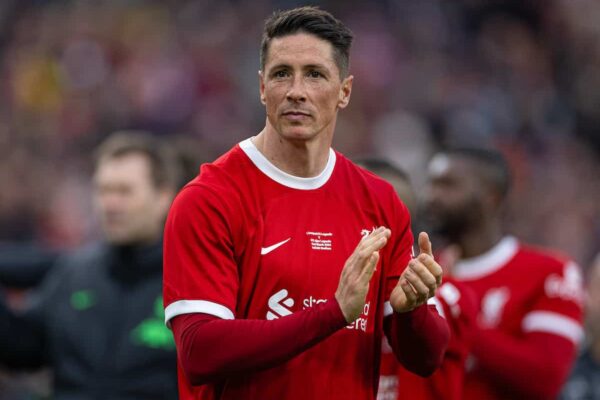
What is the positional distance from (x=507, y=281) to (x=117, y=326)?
1983mm

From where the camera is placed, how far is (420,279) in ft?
12.4

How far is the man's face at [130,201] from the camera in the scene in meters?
6.21

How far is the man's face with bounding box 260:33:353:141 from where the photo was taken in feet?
12.8

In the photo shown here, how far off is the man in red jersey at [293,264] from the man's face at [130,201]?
7.29 ft

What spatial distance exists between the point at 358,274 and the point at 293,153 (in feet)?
1.89

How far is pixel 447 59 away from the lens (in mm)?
15828

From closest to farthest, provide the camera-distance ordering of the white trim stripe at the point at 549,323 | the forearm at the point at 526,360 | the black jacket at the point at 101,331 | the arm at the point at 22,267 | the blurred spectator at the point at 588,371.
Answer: the forearm at the point at 526,360
the black jacket at the point at 101,331
the white trim stripe at the point at 549,323
the arm at the point at 22,267
the blurred spectator at the point at 588,371

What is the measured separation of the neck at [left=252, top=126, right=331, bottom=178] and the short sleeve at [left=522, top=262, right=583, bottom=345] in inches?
97.0

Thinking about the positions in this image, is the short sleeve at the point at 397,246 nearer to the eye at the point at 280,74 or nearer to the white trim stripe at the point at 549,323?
the eye at the point at 280,74

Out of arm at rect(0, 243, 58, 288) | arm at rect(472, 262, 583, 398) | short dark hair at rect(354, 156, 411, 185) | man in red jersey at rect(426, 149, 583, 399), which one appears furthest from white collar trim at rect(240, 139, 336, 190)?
arm at rect(0, 243, 58, 288)

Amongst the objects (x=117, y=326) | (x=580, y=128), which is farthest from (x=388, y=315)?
(x=580, y=128)

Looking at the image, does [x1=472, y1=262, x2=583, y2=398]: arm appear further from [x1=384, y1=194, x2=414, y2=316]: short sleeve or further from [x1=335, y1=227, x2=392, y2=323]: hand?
[x1=335, y1=227, x2=392, y2=323]: hand

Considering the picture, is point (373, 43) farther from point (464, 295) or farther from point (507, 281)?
point (464, 295)

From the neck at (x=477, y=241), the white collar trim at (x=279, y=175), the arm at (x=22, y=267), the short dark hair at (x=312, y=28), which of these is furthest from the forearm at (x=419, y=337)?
the arm at (x=22, y=267)
